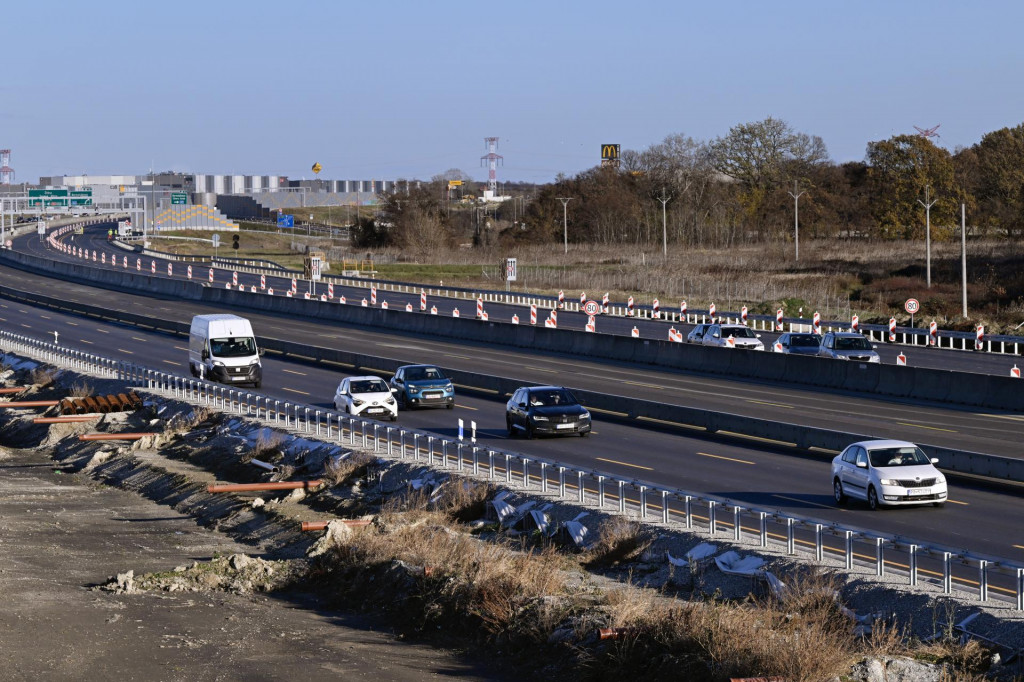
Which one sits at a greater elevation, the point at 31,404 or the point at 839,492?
the point at 839,492

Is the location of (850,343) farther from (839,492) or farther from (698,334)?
(839,492)

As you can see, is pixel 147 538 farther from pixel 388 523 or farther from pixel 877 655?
pixel 877 655

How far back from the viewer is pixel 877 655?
47.1 ft

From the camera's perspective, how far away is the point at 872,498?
2355cm

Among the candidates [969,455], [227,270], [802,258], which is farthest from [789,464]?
[227,270]

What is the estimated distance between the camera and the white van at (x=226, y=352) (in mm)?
46156

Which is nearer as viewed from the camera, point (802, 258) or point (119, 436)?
point (119, 436)

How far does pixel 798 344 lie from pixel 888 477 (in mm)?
27534

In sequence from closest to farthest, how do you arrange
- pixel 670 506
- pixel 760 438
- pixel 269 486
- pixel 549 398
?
1. pixel 670 506
2. pixel 269 486
3. pixel 760 438
4. pixel 549 398

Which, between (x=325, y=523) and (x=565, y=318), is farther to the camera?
(x=565, y=318)

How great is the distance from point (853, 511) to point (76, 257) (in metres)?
110

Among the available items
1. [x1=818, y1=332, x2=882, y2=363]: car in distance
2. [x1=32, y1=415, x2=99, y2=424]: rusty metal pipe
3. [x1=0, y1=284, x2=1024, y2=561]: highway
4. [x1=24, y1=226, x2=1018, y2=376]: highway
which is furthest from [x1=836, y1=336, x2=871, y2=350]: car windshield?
[x1=32, y1=415, x2=99, y2=424]: rusty metal pipe

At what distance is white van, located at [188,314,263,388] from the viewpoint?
151ft

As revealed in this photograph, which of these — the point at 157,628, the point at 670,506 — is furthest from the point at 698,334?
the point at 157,628
